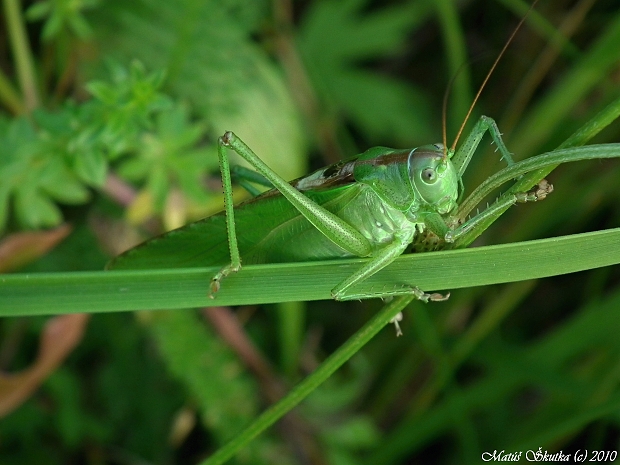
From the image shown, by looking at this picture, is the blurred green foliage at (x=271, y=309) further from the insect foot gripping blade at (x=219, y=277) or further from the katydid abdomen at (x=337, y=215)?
the insect foot gripping blade at (x=219, y=277)

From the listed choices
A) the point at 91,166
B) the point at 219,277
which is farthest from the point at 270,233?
the point at 91,166

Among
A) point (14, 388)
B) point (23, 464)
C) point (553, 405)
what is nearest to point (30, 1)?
point (14, 388)

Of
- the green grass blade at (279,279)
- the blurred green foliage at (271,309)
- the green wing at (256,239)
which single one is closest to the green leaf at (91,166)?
the blurred green foliage at (271,309)

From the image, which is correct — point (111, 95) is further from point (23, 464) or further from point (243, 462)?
point (23, 464)

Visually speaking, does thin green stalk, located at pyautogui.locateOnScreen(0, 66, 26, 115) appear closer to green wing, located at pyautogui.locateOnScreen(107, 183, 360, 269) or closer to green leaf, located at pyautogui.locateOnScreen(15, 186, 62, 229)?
green leaf, located at pyautogui.locateOnScreen(15, 186, 62, 229)

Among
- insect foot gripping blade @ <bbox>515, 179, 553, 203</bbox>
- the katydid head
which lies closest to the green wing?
the katydid head

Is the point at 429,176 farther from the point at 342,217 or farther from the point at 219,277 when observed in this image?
the point at 219,277
